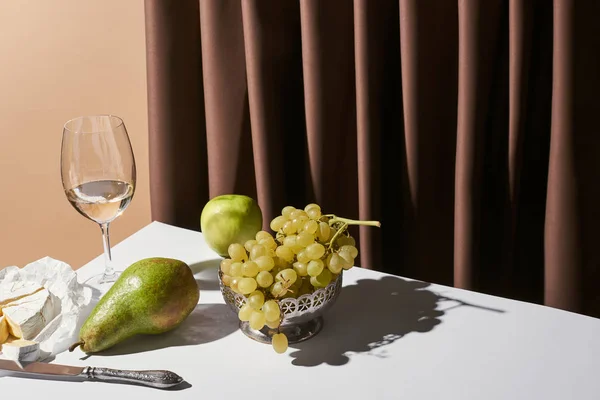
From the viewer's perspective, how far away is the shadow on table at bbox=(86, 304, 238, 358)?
0.87 m

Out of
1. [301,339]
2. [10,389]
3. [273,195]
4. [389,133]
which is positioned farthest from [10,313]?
[389,133]

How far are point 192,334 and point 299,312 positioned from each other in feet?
0.50

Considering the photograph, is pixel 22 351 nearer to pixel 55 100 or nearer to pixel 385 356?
pixel 385 356

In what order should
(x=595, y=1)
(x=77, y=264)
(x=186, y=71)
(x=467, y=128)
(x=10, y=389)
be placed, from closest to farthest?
(x=10, y=389), (x=595, y=1), (x=467, y=128), (x=186, y=71), (x=77, y=264)

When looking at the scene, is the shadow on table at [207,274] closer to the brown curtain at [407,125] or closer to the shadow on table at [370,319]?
the shadow on table at [370,319]

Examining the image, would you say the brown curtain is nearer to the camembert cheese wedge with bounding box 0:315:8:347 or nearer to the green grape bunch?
the green grape bunch

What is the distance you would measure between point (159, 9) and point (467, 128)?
0.59m

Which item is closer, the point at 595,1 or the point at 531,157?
the point at 595,1

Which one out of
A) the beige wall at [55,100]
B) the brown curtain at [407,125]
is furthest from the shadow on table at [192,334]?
the beige wall at [55,100]

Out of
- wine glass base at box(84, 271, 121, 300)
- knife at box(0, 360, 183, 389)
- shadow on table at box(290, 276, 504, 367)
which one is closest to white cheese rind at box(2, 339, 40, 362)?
knife at box(0, 360, 183, 389)

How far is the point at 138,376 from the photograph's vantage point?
2.60 feet

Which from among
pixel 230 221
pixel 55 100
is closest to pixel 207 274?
pixel 230 221

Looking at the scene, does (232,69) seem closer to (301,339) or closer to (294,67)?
(294,67)

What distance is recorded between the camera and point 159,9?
1.33 metres
